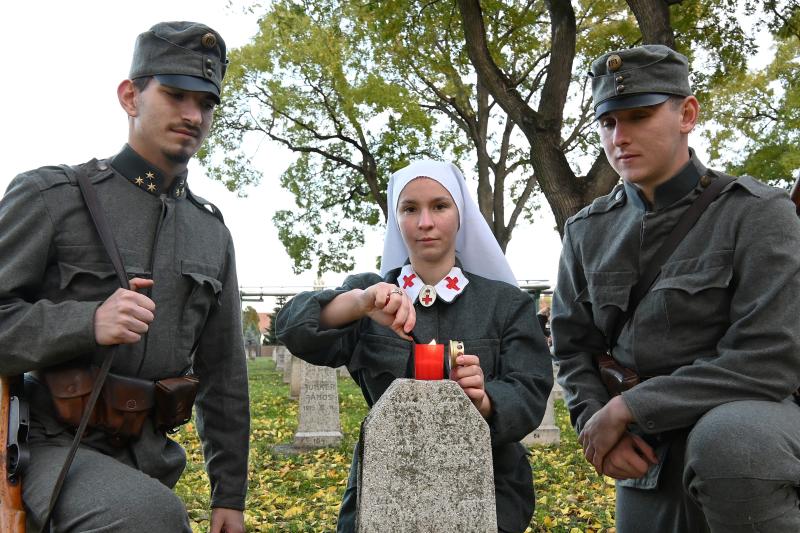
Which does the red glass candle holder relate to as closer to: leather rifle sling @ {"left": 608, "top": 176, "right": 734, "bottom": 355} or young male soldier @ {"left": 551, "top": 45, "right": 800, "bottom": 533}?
young male soldier @ {"left": 551, "top": 45, "right": 800, "bottom": 533}

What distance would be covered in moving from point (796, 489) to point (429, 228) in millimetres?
1543

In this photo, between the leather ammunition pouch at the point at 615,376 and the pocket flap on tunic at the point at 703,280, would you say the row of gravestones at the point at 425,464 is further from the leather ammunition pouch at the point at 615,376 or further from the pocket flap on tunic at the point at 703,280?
the pocket flap on tunic at the point at 703,280

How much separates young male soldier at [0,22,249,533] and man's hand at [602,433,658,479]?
1.55 m

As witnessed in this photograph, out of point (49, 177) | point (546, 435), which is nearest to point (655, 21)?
point (546, 435)

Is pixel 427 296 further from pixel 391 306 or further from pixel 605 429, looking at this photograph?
pixel 605 429

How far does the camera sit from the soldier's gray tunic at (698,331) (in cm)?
260

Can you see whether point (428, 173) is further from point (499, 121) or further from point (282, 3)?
point (499, 121)

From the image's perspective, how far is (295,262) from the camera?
25859 millimetres

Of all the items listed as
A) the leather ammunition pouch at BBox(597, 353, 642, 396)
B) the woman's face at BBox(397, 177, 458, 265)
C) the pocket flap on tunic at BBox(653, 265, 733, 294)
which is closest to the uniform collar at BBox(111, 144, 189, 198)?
the woman's face at BBox(397, 177, 458, 265)

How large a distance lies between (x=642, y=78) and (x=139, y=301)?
2033mm

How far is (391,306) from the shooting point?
2.75 meters

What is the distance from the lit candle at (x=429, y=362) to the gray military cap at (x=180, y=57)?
4.76ft

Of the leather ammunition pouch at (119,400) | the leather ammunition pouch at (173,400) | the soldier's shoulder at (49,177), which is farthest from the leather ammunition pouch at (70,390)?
the soldier's shoulder at (49,177)

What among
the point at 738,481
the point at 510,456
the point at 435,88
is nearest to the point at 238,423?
the point at 510,456
